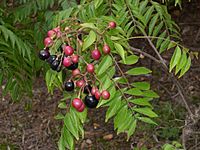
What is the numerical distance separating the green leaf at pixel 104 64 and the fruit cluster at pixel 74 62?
0.07 feet

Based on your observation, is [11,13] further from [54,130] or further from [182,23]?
[182,23]

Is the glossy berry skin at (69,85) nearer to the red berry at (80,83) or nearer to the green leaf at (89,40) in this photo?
the red berry at (80,83)

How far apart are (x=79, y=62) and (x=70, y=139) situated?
0.39m

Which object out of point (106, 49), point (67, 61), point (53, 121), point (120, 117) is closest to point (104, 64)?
point (106, 49)

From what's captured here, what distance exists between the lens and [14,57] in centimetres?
267

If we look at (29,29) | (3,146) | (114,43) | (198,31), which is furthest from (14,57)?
(198,31)

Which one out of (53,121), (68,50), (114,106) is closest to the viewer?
(68,50)

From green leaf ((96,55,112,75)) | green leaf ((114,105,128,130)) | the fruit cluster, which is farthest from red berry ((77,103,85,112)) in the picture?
green leaf ((114,105,128,130))

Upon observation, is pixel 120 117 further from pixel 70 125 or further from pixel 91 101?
pixel 91 101

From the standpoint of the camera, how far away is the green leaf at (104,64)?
1725 mm

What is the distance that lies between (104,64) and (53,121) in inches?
104

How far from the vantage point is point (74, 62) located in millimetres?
1621

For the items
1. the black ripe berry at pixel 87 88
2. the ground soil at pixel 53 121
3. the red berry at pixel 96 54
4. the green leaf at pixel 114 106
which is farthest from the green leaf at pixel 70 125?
the ground soil at pixel 53 121

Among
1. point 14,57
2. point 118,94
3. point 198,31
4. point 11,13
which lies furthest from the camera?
point 198,31
